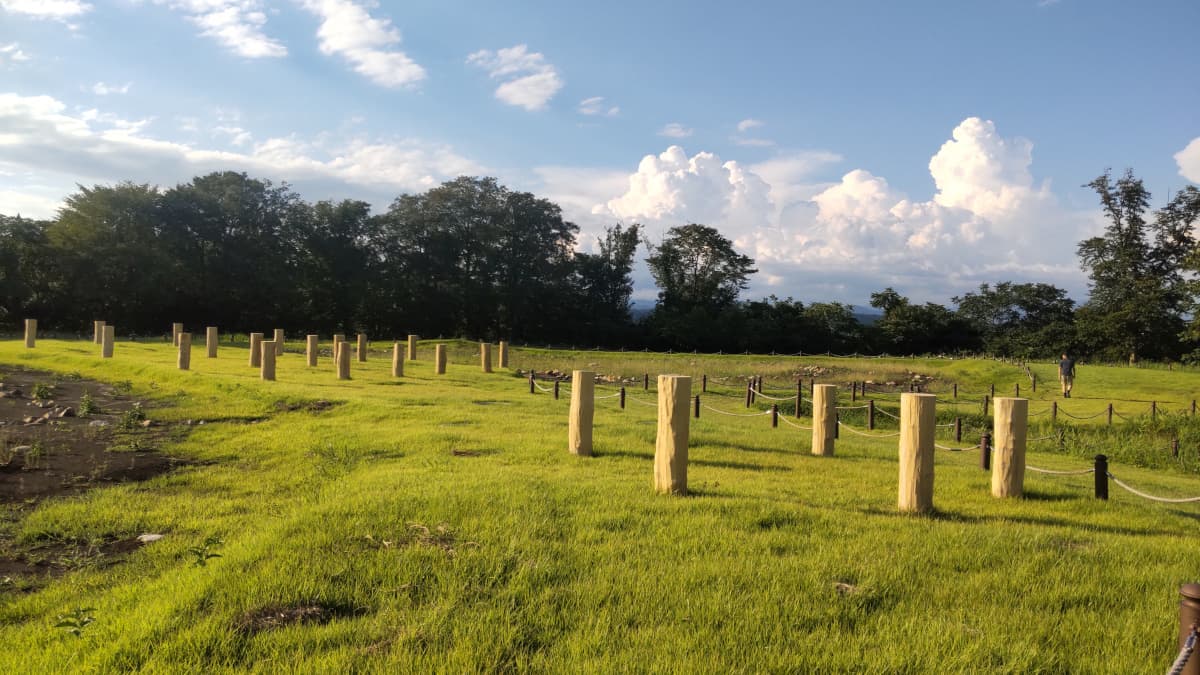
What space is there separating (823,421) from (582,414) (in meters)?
3.97

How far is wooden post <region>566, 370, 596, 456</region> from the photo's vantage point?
973 centimetres

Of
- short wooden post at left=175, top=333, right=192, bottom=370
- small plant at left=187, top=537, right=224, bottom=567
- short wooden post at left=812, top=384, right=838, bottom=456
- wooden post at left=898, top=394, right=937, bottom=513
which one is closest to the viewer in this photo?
small plant at left=187, top=537, right=224, bottom=567

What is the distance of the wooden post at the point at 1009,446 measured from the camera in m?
7.81

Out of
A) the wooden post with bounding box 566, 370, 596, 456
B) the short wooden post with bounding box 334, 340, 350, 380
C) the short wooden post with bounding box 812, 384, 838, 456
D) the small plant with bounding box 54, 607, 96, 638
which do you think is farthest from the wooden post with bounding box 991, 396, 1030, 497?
the short wooden post with bounding box 334, 340, 350, 380

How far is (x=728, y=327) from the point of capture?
59.2m

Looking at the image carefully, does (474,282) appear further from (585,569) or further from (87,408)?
(585,569)

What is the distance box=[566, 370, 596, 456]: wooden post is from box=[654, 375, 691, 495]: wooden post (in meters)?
2.32

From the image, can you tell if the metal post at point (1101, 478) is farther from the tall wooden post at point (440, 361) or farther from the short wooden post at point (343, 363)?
the tall wooden post at point (440, 361)

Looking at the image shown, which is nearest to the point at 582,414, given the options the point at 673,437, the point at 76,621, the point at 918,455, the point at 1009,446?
the point at 673,437

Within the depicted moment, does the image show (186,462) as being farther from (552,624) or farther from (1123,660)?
(1123,660)

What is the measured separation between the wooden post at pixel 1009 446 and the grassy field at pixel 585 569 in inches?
9.9

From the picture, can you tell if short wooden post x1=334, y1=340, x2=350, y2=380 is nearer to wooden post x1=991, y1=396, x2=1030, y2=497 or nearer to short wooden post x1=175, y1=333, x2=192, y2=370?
short wooden post x1=175, y1=333, x2=192, y2=370

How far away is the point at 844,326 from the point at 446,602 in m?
60.6

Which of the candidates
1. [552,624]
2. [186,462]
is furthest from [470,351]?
[552,624]
